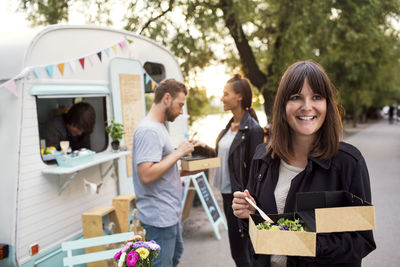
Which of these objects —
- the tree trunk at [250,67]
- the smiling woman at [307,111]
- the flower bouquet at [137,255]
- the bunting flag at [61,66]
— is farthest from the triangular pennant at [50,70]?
the tree trunk at [250,67]

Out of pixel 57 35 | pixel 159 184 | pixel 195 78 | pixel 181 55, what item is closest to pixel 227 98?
→ pixel 159 184

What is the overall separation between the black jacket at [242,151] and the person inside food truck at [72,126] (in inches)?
79.5

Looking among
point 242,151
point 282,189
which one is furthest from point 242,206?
point 242,151

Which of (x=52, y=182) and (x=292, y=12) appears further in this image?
(x=292, y=12)

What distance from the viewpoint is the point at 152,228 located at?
9.16 feet

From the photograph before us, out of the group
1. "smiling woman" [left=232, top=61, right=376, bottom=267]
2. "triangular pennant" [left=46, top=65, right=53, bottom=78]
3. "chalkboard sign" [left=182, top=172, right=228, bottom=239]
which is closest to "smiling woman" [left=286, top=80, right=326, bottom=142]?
"smiling woman" [left=232, top=61, right=376, bottom=267]

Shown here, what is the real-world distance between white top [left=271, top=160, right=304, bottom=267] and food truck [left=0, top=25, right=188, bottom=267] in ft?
7.16

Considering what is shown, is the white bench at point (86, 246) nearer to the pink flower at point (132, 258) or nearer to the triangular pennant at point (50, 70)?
the pink flower at point (132, 258)

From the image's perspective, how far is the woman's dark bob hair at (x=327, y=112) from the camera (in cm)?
164

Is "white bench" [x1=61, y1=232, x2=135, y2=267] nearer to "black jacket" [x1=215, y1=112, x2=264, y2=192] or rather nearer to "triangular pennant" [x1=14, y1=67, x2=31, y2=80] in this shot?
"black jacket" [x1=215, y1=112, x2=264, y2=192]

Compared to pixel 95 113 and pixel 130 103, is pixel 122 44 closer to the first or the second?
pixel 130 103

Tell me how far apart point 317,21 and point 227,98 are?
5184mm

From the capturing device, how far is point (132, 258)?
1968mm

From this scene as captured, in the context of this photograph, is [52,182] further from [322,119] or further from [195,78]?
[195,78]
